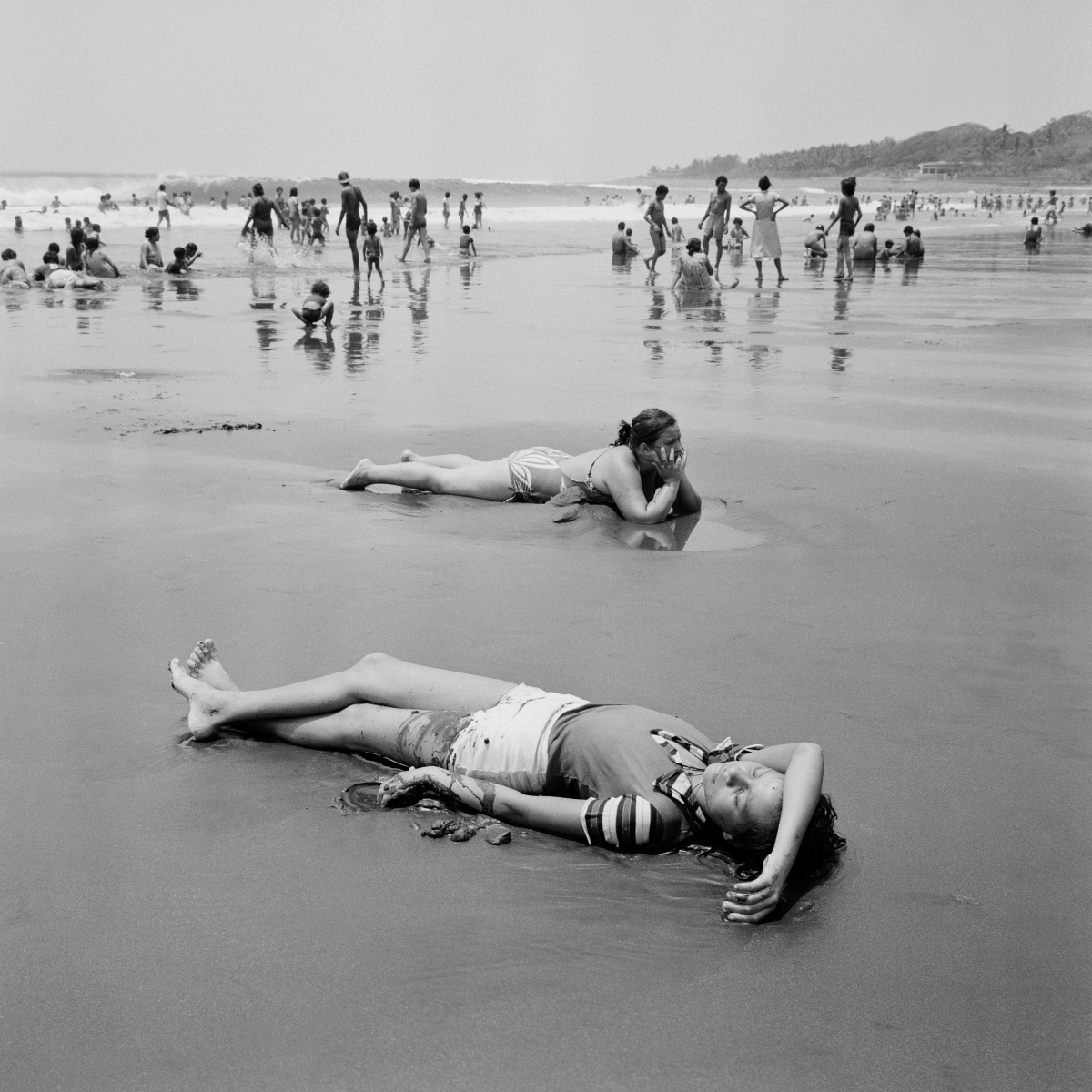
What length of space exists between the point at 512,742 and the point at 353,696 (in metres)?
0.63

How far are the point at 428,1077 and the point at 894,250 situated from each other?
1122 inches

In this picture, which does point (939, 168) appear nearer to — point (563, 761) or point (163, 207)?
point (163, 207)

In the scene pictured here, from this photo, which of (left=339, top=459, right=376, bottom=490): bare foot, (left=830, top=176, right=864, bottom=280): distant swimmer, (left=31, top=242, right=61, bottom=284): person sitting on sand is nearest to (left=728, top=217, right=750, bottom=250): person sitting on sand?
(left=830, top=176, right=864, bottom=280): distant swimmer

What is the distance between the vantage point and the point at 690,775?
130 inches

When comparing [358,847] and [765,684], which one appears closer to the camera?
[358,847]

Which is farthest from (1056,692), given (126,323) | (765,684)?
(126,323)

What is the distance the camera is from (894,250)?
28438 millimetres

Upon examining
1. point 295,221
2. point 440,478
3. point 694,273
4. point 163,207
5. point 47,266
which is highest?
point 163,207

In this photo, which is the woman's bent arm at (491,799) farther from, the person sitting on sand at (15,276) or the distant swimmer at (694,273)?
the person sitting on sand at (15,276)

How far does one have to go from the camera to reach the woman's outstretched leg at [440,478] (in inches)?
283

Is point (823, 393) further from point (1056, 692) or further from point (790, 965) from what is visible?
point (790, 965)

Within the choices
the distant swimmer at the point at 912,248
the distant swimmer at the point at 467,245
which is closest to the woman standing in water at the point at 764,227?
the distant swimmer at the point at 912,248

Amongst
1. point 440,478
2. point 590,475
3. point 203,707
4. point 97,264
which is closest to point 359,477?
point 440,478

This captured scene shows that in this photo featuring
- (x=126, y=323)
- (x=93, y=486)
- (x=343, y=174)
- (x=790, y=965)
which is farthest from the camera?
(x=343, y=174)
